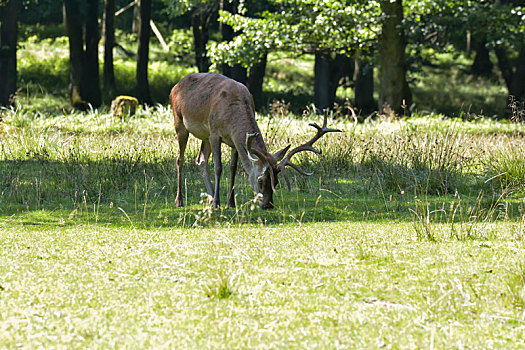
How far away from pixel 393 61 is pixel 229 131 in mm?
13072

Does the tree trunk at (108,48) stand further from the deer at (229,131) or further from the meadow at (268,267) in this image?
the deer at (229,131)

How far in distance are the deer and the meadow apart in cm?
48

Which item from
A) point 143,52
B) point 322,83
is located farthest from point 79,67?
point 322,83

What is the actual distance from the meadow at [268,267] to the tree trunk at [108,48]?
58.9ft

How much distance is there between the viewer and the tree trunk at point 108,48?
2878 cm

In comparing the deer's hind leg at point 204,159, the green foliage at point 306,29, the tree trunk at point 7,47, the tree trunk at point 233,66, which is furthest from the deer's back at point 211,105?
the tree trunk at point 7,47

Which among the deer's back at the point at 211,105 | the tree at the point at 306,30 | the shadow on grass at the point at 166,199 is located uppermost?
the tree at the point at 306,30

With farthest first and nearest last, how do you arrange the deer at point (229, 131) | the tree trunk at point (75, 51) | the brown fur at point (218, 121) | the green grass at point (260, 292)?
the tree trunk at point (75, 51)
the brown fur at point (218, 121)
the deer at point (229, 131)
the green grass at point (260, 292)

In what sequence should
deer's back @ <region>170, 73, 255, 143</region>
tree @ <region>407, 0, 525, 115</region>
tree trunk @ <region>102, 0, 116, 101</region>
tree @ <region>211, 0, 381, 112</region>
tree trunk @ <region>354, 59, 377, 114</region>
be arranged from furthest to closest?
tree trunk @ <region>354, 59, 377, 114</region>, tree trunk @ <region>102, 0, 116, 101</region>, tree @ <region>407, 0, 525, 115</region>, tree @ <region>211, 0, 381, 112</region>, deer's back @ <region>170, 73, 255, 143</region>

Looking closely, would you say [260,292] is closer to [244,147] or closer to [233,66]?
[244,147]

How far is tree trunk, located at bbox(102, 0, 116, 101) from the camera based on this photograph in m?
28.8

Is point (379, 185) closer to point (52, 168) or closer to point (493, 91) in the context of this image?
point (52, 168)

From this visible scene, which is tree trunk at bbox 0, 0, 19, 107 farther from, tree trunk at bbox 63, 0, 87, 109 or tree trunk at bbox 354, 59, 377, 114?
tree trunk at bbox 354, 59, 377, 114

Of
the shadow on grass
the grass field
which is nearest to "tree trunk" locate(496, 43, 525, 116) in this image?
the shadow on grass
